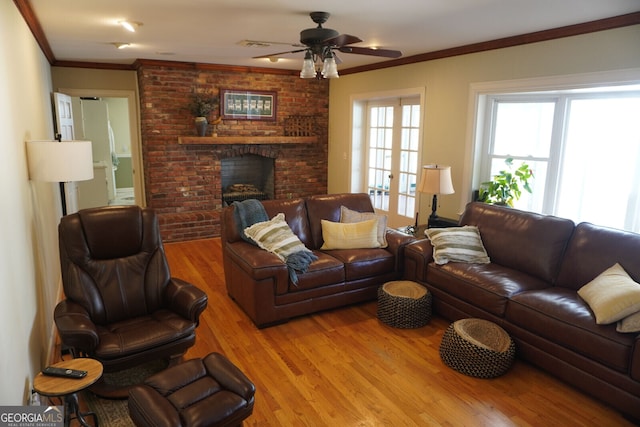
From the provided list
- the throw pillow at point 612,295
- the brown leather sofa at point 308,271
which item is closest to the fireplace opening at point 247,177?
the brown leather sofa at point 308,271

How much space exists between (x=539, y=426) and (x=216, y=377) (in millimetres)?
1816

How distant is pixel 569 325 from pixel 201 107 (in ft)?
16.8

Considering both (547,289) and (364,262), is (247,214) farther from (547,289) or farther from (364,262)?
(547,289)

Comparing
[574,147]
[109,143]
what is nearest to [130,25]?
[574,147]

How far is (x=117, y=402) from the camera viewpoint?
8.34ft

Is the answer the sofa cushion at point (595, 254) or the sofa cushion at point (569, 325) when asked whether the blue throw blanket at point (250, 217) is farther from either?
the sofa cushion at point (595, 254)

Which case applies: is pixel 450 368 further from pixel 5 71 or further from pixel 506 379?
pixel 5 71

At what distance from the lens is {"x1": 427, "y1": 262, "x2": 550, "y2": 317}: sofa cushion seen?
3.13m

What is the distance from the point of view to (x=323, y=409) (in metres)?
2.54

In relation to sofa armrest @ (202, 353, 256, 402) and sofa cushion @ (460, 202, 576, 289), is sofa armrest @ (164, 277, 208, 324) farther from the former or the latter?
sofa cushion @ (460, 202, 576, 289)

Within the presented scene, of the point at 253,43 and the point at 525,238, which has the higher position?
the point at 253,43

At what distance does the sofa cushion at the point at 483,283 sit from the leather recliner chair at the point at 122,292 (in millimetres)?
1943

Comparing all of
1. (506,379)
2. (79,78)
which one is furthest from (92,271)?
(79,78)

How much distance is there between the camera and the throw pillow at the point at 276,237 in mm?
3652
